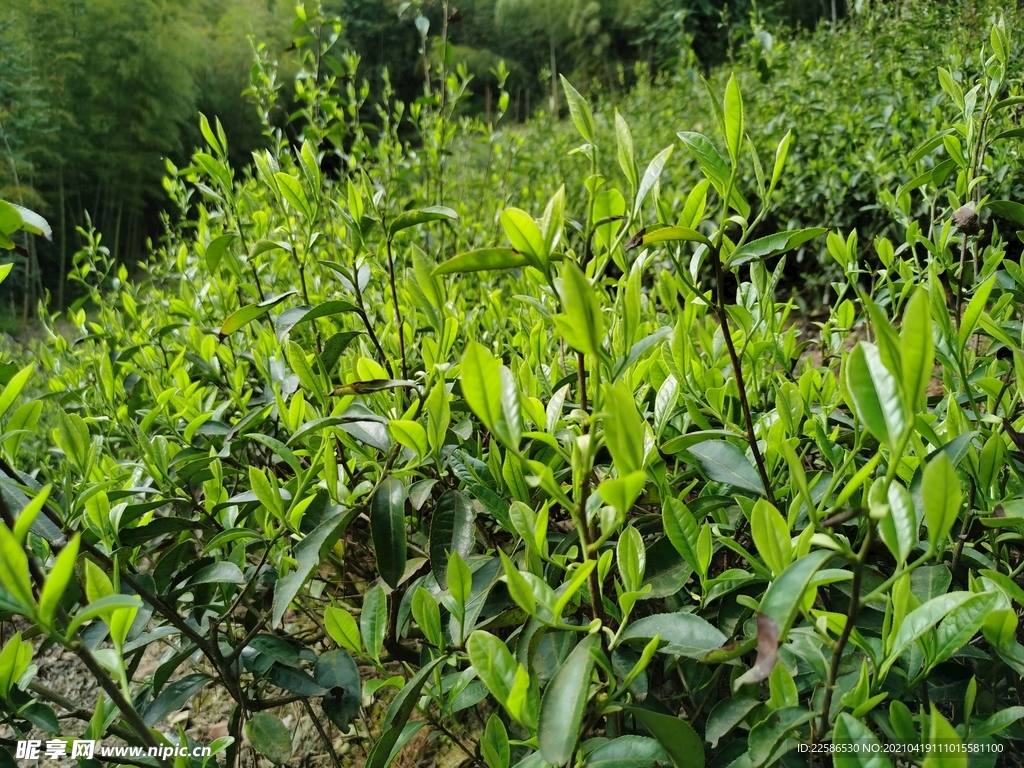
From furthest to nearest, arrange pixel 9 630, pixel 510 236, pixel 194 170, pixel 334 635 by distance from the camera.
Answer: pixel 9 630, pixel 194 170, pixel 334 635, pixel 510 236

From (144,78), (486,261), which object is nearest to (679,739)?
(486,261)

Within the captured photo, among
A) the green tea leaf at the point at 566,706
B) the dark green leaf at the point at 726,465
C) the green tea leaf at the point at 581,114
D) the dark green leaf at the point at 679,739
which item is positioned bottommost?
the dark green leaf at the point at 679,739

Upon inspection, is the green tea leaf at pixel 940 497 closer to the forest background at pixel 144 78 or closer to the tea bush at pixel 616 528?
the tea bush at pixel 616 528

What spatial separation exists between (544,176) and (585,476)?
11.8 feet

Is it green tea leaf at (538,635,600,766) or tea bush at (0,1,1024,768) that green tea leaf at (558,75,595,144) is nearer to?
tea bush at (0,1,1024,768)

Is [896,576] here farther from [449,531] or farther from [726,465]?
[449,531]

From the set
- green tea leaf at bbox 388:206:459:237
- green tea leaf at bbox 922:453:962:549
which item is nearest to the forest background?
green tea leaf at bbox 388:206:459:237

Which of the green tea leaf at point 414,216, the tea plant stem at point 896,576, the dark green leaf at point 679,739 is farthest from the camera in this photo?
the green tea leaf at point 414,216

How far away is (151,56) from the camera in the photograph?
28.6 feet

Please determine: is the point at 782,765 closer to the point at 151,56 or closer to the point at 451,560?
the point at 451,560

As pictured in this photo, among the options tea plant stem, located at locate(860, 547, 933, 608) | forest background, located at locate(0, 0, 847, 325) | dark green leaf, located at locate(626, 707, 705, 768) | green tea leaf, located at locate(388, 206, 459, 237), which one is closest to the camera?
tea plant stem, located at locate(860, 547, 933, 608)

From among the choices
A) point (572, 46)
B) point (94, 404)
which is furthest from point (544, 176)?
point (572, 46)

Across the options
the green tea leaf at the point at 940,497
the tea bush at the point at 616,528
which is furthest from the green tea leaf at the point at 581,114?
the green tea leaf at the point at 940,497

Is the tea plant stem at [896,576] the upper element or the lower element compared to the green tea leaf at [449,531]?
upper
